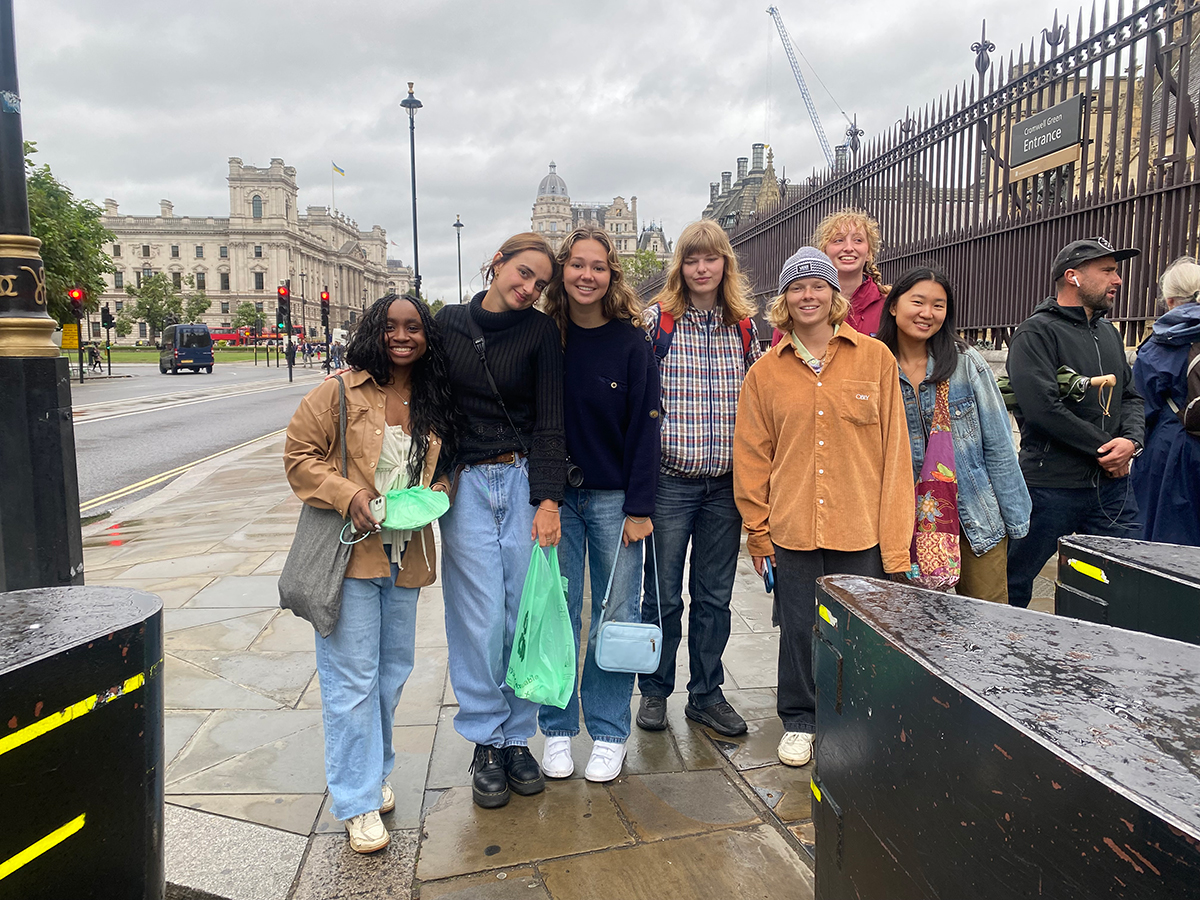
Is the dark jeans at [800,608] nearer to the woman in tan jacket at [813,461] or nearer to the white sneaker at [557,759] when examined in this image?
the woman in tan jacket at [813,461]

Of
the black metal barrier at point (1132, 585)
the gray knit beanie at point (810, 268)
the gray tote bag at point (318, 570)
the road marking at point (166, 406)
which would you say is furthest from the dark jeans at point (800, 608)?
the road marking at point (166, 406)

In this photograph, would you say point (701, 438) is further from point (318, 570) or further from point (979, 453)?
point (318, 570)

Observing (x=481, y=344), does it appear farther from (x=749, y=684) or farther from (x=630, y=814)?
(x=749, y=684)

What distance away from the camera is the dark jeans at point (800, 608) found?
2893 millimetres

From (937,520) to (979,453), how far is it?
33 cm

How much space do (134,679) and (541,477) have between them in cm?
138

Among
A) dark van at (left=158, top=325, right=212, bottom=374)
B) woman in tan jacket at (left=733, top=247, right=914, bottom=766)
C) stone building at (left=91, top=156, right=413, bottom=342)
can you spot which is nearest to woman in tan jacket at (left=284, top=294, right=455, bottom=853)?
woman in tan jacket at (left=733, top=247, right=914, bottom=766)

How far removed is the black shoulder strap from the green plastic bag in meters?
0.40

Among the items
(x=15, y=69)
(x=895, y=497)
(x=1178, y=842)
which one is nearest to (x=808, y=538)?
(x=895, y=497)

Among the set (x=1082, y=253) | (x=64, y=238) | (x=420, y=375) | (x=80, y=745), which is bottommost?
(x=80, y=745)

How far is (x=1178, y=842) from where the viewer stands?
846mm

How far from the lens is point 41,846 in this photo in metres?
1.45

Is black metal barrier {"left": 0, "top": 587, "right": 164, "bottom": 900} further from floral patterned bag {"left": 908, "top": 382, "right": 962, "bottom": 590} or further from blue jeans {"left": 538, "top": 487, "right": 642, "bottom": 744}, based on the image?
floral patterned bag {"left": 908, "top": 382, "right": 962, "bottom": 590}

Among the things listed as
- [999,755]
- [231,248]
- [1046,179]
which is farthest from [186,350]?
[231,248]
